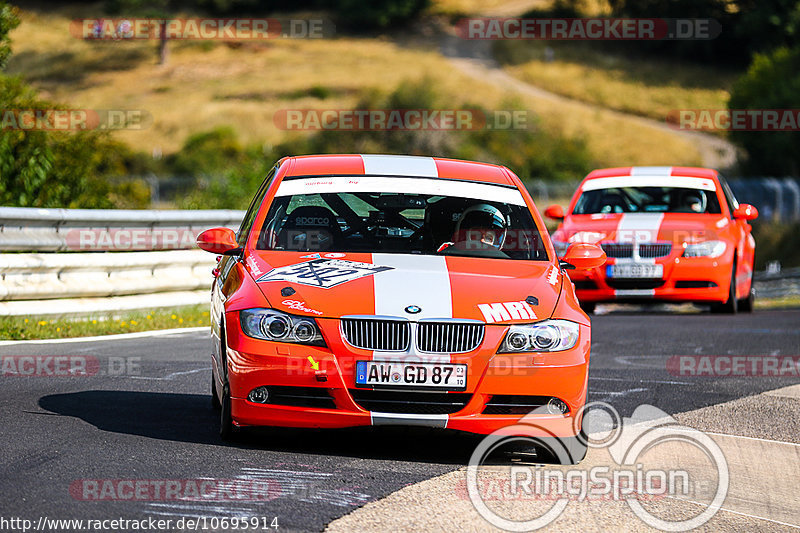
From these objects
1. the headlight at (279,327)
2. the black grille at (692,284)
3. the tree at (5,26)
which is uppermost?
the tree at (5,26)

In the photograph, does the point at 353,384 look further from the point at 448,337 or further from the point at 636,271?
the point at 636,271

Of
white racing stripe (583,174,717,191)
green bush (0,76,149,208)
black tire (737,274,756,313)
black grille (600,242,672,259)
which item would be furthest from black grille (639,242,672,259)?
green bush (0,76,149,208)

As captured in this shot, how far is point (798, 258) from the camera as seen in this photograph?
3359 cm

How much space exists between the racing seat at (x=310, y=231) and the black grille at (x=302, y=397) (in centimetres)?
113

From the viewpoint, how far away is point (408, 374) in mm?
6387

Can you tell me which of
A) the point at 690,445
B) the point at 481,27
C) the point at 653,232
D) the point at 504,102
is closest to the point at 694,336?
the point at 653,232

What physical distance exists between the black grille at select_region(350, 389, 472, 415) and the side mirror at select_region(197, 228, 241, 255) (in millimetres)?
1544

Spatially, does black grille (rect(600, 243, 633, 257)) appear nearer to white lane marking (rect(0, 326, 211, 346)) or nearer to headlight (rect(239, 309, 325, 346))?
white lane marking (rect(0, 326, 211, 346))

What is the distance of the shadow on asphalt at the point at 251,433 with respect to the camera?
22.1 ft

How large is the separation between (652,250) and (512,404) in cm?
898

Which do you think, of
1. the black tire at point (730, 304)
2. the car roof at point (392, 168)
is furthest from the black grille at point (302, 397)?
the black tire at point (730, 304)

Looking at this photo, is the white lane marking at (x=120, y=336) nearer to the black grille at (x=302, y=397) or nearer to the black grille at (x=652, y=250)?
the black grille at (x=302, y=397)

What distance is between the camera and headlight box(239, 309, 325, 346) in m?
6.45

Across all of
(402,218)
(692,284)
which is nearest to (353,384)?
(402,218)
